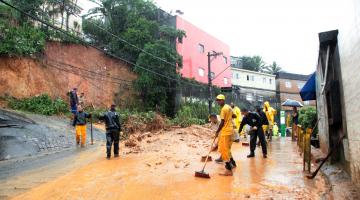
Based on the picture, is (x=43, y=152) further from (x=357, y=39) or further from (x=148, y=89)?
(x=148, y=89)

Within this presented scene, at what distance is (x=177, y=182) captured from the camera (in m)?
7.19

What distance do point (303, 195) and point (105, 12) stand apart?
2839cm

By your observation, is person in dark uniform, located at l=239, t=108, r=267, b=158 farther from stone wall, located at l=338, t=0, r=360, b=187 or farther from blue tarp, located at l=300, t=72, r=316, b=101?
stone wall, located at l=338, t=0, r=360, b=187

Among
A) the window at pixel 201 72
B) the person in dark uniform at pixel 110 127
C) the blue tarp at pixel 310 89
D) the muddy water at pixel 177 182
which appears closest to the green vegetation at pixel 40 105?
the person in dark uniform at pixel 110 127

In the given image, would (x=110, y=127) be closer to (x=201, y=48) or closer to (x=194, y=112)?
Result: (x=194, y=112)

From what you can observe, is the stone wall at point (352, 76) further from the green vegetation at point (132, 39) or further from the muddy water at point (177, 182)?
the green vegetation at point (132, 39)

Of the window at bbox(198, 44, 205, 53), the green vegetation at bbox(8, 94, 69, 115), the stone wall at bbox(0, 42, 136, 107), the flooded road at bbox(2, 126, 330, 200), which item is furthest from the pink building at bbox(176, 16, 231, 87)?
the flooded road at bbox(2, 126, 330, 200)

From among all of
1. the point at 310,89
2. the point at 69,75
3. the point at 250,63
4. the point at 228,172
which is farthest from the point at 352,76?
the point at 250,63

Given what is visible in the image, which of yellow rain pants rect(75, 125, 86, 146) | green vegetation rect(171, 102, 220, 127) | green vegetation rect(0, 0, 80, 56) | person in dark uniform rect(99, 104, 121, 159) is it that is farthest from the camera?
green vegetation rect(171, 102, 220, 127)

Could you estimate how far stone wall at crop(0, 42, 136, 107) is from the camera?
21.8m

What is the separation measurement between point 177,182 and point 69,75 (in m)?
20.7

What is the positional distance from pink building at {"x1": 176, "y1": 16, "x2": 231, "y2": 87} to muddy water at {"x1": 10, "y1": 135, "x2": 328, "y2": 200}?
2447 cm

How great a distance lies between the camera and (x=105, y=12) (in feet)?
102

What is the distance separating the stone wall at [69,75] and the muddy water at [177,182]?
1437 centimetres
